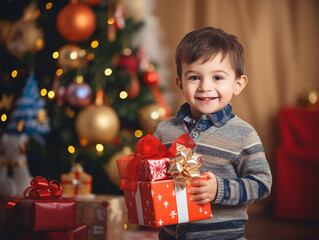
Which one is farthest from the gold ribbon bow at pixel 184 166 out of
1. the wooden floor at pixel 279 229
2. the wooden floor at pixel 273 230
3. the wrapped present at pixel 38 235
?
the wooden floor at pixel 279 229

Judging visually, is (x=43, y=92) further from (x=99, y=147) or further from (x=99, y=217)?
(x=99, y=217)

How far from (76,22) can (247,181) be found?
1.91 meters

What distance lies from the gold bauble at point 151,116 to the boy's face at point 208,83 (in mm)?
1652

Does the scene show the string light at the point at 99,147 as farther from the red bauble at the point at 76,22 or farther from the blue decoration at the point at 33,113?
the red bauble at the point at 76,22

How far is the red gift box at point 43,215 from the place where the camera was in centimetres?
122

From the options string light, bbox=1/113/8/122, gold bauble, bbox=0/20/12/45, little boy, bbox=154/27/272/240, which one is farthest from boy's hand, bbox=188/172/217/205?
gold bauble, bbox=0/20/12/45

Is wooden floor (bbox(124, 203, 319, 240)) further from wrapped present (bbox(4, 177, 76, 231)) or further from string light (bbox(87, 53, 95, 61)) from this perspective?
wrapped present (bbox(4, 177, 76, 231))

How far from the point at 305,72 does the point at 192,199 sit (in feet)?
10.2

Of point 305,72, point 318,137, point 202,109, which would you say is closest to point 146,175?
point 202,109

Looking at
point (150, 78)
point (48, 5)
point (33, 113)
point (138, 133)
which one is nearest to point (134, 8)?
point (150, 78)

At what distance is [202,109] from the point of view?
123 centimetres

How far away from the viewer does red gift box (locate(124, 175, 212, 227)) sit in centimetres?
106

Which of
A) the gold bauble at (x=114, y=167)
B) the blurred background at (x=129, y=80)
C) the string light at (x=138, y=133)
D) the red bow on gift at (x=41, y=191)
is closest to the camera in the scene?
the red bow on gift at (x=41, y=191)

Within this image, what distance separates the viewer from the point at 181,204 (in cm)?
109
